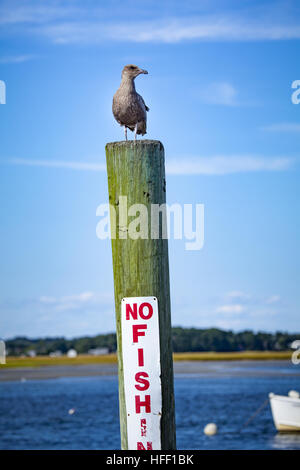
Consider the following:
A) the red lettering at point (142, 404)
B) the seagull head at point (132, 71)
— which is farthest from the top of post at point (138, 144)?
the red lettering at point (142, 404)

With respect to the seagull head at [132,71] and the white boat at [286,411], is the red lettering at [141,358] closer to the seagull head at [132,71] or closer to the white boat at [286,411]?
the seagull head at [132,71]

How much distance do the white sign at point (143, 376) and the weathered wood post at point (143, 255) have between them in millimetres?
28

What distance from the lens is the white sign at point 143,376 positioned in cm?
470

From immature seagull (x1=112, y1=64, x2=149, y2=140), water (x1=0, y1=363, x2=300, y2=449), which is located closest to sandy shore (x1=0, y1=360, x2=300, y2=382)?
water (x1=0, y1=363, x2=300, y2=449)

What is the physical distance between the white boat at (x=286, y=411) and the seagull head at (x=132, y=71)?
124 feet

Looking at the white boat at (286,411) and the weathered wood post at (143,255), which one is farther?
the white boat at (286,411)

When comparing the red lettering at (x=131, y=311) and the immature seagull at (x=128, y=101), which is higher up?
the immature seagull at (x=128, y=101)

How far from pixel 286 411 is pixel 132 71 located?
131 feet

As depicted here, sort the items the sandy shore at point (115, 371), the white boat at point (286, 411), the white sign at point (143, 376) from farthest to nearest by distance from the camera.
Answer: the sandy shore at point (115, 371) < the white boat at point (286, 411) < the white sign at point (143, 376)

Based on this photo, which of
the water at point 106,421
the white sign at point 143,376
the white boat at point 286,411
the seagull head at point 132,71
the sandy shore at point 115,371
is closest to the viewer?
the white sign at point 143,376

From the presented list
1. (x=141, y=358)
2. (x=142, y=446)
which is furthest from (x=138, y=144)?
(x=142, y=446)

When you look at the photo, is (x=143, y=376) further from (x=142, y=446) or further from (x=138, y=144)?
(x=138, y=144)

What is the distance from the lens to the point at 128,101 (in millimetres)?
5844

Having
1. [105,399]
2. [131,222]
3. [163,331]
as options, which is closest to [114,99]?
[131,222]
